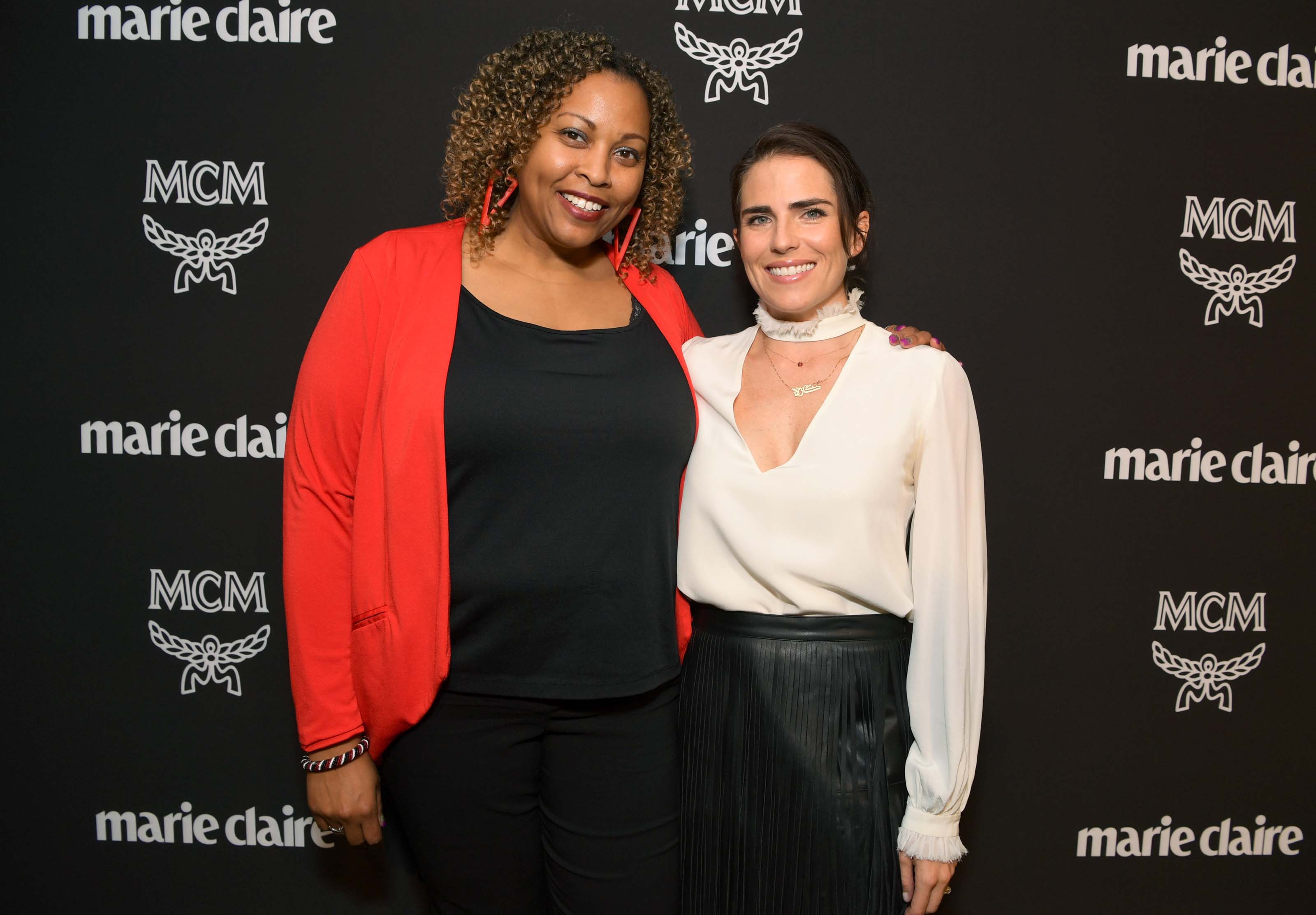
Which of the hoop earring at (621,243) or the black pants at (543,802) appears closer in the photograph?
the black pants at (543,802)

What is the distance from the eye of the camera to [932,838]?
1.27 metres

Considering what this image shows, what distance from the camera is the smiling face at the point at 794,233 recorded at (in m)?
1.37

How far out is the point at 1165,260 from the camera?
1.93m

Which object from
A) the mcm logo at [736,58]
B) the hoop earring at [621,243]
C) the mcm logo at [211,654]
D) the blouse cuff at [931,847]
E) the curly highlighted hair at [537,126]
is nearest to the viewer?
the blouse cuff at [931,847]

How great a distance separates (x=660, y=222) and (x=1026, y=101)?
967mm

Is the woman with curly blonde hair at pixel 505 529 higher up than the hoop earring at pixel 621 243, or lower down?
lower down

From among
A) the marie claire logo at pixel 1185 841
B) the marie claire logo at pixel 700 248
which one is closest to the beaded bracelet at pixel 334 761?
the marie claire logo at pixel 700 248

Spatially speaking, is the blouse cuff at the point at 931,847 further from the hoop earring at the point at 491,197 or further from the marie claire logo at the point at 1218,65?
the marie claire logo at the point at 1218,65

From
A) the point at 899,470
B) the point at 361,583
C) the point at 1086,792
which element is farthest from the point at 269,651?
the point at 1086,792

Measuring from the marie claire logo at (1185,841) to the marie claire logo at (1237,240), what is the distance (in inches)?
50.2

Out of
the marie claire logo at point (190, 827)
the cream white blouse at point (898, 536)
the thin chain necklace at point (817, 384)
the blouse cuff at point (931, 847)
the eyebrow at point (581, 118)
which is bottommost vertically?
the marie claire logo at point (190, 827)

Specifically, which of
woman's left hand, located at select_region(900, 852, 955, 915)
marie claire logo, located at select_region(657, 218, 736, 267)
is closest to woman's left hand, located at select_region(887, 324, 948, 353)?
marie claire logo, located at select_region(657, 218, 736, 267)

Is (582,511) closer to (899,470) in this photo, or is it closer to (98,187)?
(899,470)

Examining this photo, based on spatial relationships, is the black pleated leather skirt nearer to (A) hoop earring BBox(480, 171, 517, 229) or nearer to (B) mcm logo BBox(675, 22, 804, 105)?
(A) hoop earring BBox(480, 171, 517, 229)
